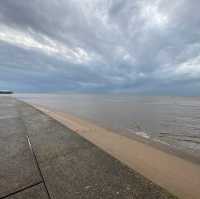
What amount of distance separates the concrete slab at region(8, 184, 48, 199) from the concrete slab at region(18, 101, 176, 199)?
128 millimetres

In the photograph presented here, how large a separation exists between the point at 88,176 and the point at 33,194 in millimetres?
1080

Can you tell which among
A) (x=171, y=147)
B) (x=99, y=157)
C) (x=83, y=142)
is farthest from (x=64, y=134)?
(x=171, y=147)

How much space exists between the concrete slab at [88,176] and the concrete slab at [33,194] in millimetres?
128

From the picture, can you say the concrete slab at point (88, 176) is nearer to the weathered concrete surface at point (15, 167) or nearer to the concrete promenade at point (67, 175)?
the concrete promenade at point (67, 175)

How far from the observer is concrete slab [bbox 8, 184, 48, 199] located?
2391 mm

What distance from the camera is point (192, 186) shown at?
3672 millimetres

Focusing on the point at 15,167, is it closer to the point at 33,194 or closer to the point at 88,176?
the point at 33,194

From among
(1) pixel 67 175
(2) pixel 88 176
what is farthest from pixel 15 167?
(2) pixel 88 176

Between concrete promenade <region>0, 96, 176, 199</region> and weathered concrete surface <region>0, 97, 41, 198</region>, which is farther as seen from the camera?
weathered concrete surface <region>0, 97, 41, 198</region>

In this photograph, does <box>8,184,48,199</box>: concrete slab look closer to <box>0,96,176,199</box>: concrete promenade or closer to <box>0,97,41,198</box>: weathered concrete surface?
<box>0,96,176,199</box>: concrete promenade

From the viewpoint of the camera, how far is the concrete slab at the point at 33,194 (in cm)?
239

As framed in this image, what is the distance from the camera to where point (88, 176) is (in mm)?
2988

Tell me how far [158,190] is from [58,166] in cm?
229

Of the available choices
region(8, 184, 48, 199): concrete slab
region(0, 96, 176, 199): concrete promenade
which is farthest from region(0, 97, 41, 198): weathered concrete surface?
region(8, 184, 48, 199): concrete slab
